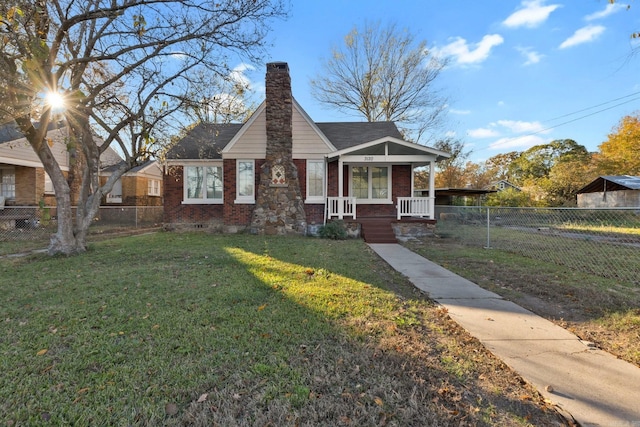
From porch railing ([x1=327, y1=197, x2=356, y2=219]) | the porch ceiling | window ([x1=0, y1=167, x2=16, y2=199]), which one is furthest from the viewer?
window ([x1=0, y1=167, x2=16, y2=199])

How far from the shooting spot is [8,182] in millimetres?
16891

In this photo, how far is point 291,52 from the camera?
11.5 metres

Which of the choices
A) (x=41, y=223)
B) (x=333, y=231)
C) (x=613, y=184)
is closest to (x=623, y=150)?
(x=613, y=184)

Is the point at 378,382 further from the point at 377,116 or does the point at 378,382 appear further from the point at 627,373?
the point at 377,116

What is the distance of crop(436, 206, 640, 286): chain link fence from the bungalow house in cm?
263

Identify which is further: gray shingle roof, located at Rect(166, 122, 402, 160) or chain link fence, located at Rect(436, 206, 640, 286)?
gray shingle roof, located at Rect(166, 122, 402, 160)

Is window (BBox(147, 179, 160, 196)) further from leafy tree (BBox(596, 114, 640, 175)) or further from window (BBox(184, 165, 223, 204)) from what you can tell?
leafy tree (BBox(596, 114, 640, 175))

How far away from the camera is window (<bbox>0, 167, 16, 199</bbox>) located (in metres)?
16.8

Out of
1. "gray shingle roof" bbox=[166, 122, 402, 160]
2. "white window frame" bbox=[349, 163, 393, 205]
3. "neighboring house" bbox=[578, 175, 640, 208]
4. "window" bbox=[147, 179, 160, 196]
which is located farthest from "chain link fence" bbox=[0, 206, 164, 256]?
"neighboring house" bbox=[578, 175, 640, 208]

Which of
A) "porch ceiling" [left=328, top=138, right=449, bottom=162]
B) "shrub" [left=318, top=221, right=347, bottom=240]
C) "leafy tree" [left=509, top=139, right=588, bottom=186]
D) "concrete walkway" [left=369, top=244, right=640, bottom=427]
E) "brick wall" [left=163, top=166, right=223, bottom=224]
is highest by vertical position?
"leafy tree" [left=509, top=139, right=588, bottom=186]

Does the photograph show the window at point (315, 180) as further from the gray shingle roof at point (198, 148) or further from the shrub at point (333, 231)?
the gray shingle roof at point (198, 148)

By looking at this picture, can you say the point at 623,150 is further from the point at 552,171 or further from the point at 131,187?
the point at 131,187

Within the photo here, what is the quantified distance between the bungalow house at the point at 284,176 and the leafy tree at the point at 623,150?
2766cm

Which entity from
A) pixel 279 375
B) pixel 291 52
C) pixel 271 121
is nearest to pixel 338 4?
pixel 291 52
